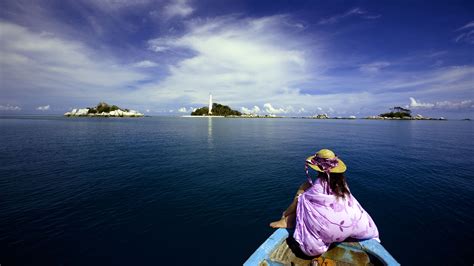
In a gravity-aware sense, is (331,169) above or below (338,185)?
above

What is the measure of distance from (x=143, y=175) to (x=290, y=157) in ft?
64.8

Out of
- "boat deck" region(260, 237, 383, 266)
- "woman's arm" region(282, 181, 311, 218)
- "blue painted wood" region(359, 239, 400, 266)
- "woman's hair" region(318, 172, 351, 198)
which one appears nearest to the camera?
"woman's hair" region(318, 172, 351, 198)

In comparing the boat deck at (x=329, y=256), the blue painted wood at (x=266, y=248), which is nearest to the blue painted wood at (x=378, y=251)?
the boat deck at (x=329, y=256)

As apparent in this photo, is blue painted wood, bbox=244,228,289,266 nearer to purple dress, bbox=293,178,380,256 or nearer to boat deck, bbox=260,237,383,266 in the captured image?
boat deck, bbox=260,237,383,266

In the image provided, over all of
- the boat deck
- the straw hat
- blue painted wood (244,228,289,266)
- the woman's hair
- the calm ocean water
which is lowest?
the calm ocean water

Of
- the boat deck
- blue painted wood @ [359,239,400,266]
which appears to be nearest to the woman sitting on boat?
blue painted wood @ [359,239,400,266]

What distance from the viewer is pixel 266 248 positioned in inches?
276

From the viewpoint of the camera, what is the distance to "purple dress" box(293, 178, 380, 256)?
20.0 ft

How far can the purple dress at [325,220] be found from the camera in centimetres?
609

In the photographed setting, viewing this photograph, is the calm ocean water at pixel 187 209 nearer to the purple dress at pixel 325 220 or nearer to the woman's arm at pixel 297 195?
the woman's arm at pixel 297 195

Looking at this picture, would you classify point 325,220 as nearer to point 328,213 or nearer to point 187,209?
point 328,213

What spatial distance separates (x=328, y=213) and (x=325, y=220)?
0.83ft

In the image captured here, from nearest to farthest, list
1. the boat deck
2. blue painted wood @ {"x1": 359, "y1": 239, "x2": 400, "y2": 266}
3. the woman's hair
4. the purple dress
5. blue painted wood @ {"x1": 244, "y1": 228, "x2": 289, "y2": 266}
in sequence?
the purple dress → the woman's hair → blue painted wood @ {"x1": 359, "y1": 239, "x2": 400, "y2": 266} → blue painted wood @ {"x1": 244, "y1": 228, "x2": 289, "y2": 266} → the boat deck

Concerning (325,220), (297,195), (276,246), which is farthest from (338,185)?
(276,246)
